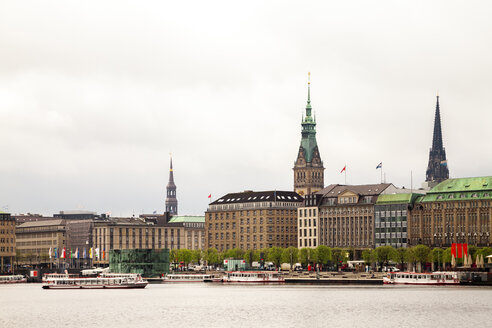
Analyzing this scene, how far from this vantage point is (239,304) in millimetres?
158000

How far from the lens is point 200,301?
167500 millimetres

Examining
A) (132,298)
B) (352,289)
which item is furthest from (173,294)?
(352,289)

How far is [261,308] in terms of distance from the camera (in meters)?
148

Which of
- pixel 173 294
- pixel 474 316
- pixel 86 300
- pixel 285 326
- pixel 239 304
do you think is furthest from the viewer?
pixel 173 294

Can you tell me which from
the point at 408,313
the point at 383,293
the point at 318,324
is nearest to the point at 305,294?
the point at 383,293

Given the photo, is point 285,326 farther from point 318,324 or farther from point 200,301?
point 200,301

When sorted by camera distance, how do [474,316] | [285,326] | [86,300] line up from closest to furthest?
1. [285,326]
2. [474,316]
3. [86,300]

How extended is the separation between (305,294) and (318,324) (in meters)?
57.4

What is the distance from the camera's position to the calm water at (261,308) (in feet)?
414

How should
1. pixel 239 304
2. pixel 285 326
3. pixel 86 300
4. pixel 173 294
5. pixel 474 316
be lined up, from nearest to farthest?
pixel 285 326 → pixel 474 316 → pixel 239 304 → pixel 86 300 → pixel 173 294

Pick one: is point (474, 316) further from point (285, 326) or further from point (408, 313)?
point (285, 326)

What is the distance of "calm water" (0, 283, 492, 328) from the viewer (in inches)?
4973

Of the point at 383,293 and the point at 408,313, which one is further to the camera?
→ the point at 383,293

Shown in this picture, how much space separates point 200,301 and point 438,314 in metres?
45.4
